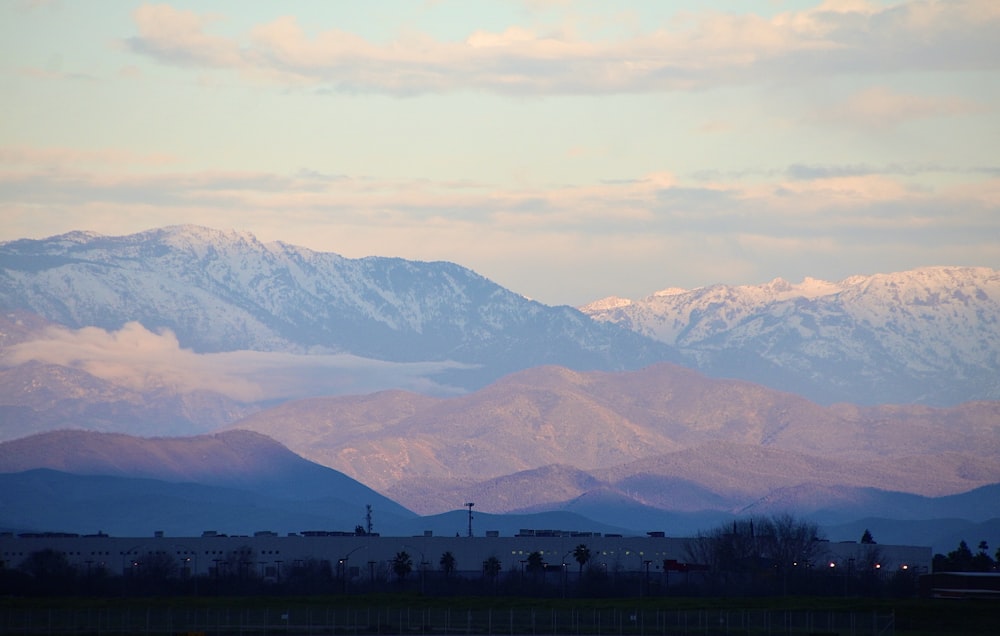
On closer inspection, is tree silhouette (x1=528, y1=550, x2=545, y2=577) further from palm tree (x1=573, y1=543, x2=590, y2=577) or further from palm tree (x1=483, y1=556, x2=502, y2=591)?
palm tree (x1=573, y1=543, x2=590, y2=577)

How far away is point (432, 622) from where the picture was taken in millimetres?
127750

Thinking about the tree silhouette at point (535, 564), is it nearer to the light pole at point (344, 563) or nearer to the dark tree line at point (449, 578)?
the dark tree line at point (449, 578)

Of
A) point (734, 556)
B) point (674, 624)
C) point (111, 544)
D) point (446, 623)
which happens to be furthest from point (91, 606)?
point (734, 556)

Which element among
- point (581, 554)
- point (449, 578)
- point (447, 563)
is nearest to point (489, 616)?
point (449, 578)

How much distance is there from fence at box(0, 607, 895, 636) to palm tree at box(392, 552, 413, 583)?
3759cm

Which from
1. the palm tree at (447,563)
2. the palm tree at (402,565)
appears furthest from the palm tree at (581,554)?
the palm tree at (402,565)

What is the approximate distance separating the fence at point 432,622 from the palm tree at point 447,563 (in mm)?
45749

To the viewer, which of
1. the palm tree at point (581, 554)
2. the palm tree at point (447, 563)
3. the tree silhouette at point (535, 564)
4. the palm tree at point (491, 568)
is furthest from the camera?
the palm tree at point (581, 554)

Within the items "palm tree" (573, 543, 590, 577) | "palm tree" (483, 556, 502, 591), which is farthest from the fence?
"palm tree" (573, 543, 590, 577)

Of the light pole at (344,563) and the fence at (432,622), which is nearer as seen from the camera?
the fence at (432,622)

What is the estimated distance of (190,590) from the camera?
16400 centimetres

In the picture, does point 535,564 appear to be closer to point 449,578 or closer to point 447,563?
point 447,563

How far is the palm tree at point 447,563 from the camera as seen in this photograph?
185875mm

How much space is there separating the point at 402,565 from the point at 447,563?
1041 cm
